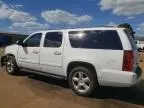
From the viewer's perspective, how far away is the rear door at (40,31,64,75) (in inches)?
313

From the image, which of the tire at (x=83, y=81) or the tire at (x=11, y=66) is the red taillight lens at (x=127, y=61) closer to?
the tire at (x=83, y=81)

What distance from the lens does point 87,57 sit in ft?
23.5

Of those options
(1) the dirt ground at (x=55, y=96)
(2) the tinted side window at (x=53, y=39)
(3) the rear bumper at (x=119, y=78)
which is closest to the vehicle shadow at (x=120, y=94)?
(1) the dirt ground at (x=55, y=96)

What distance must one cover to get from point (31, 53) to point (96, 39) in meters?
2.77

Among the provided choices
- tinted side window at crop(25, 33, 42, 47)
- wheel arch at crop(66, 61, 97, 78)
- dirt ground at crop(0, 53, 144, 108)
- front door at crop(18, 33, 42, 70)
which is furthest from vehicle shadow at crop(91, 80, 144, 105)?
tinted side window at crop(25, 33, 42, 47)

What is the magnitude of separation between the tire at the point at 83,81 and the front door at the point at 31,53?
5.61 ft

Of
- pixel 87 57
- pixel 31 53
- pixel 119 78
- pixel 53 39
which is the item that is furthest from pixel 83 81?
pixel 31 53

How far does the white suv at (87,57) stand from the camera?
6605 millimetres

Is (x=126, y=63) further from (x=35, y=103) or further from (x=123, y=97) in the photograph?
(x=35, y=103)

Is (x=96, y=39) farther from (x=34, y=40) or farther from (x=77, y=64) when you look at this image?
(x=34, y=40)

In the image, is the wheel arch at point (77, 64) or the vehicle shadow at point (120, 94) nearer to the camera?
the wheel arch at point (77, 64)

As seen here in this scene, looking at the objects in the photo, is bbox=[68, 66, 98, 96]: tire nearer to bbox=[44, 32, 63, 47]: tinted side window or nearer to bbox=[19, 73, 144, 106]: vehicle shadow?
bbox=[19, 73, 144, 106]: vehicle shadow

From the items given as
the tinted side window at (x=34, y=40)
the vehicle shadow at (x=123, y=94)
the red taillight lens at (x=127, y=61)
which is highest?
the tinted side window at (x=34, y=40)

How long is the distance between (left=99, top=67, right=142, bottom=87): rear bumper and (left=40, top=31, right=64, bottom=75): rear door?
1.61 meters
